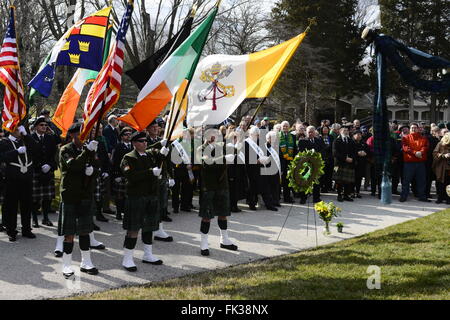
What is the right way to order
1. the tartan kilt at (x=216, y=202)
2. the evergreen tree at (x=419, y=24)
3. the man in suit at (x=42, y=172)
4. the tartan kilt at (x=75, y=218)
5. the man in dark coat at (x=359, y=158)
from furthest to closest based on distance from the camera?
the evergreen tree at (x=419, y=24) → the man in dark coat at (x=359, y=158) → the man in suit at (x=42, y=172) → the tartan kilt at (x=216, y=202) → the tartan kilt at (x=75, y=218)

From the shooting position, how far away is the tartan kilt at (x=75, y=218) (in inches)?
241

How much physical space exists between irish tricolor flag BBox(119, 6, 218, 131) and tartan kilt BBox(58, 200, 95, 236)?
1.32m

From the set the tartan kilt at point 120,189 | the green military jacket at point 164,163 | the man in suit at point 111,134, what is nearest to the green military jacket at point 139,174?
the green military jacket at point 164,163

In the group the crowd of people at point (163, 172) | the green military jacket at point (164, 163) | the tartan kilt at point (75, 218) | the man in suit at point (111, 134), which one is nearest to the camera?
the tartan kilt at point (75, 218)

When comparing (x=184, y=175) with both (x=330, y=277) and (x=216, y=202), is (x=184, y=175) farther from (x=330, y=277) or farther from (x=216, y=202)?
(x=330, y=277)

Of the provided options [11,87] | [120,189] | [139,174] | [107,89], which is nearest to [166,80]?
[107,89]

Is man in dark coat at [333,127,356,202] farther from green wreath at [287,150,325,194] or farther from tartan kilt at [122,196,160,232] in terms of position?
tartan kilt at [122,196,160,232]

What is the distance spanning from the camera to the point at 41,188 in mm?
8914

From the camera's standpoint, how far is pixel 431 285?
554 cm

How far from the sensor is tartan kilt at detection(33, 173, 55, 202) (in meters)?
8.84

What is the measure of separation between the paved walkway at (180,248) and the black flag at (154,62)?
2.68 meters

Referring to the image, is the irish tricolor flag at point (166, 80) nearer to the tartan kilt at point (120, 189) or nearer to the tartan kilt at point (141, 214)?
the tartan kilt at point (141, 214)

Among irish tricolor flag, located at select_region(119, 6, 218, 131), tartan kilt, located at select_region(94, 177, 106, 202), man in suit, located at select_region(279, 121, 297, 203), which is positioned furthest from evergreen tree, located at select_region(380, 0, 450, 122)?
irish tricolor flag, located at select_region(119, 6, 218, 131)
